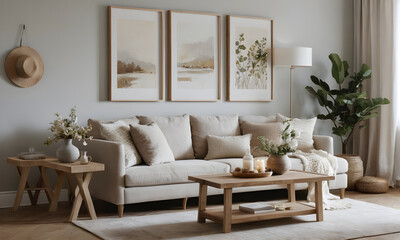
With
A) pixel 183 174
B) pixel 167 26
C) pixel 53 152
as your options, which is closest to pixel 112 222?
pixel 183 174

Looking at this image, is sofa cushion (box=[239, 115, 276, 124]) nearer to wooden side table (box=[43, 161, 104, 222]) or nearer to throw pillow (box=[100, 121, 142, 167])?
throw pillow (box=[100, 121, 142, 167])

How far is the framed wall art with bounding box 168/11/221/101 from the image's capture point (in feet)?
20.5

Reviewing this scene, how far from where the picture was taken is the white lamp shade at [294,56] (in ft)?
21.5

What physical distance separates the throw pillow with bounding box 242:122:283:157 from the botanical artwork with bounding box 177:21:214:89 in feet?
2.25

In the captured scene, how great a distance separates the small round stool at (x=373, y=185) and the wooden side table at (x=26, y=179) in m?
3.46

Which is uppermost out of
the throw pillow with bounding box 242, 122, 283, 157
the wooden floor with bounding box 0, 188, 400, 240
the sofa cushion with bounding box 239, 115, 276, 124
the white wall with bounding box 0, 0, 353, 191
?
the white wall with bounding box 0, 0, 353, 191

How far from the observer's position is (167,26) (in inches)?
245

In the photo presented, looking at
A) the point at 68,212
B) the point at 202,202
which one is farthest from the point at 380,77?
the point at 68,212

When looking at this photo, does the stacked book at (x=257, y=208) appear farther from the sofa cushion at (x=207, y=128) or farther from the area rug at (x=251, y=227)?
the sofa cushion at (x=207, y=128)

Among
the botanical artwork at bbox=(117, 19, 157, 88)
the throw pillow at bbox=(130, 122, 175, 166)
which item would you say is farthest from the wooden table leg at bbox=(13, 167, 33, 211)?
the botanical artwork at bbox=(117, 19, 157, 88)

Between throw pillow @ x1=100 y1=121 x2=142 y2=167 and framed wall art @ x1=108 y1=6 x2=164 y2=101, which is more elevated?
framed wall art @ x1=108 y1=6 x2=164 y2=101

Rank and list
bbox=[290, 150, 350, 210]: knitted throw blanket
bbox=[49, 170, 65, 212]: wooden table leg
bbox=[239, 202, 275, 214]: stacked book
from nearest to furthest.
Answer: bbox=[239, 202, 275, 214]: stacked book → bbox=[49, 170, 65, 212]: wooden table leg → bbox=[290, 150, 350, 210]: knitted throw blanket

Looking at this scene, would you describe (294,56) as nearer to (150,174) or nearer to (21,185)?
(150,174)

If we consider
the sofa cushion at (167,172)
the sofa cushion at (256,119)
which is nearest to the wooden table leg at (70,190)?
the sofa cushion at (167,172)
